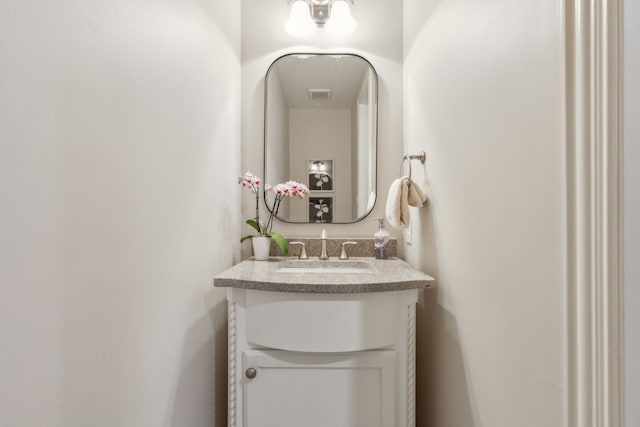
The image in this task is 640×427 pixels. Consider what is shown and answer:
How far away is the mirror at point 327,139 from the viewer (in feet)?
5.37

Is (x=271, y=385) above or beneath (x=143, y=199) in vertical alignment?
beneath

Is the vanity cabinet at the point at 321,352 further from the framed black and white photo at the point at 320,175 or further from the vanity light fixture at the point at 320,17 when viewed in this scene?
the vanity light fixture at the point at 320,17

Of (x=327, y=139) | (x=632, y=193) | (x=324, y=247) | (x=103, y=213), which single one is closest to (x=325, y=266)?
(x=324, y=247)

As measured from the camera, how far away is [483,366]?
825 mm

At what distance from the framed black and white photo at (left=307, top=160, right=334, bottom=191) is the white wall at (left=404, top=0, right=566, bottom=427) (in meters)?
0.51

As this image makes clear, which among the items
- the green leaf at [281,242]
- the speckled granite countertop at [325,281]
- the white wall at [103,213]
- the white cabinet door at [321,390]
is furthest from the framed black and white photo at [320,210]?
the white cabinet door at [321,390]

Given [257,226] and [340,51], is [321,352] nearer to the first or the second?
[257,226]

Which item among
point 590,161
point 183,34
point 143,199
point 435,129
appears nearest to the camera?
point 590,161

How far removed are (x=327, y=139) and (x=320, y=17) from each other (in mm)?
545

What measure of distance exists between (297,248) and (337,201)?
0.95 ft

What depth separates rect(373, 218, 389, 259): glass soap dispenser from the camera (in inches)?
58.8

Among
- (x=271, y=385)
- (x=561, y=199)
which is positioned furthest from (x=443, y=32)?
(x=271, y=385)

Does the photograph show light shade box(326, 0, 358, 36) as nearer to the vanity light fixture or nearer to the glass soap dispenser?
the vanity light fixture

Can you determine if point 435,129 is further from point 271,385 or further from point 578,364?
point 271,385
